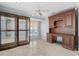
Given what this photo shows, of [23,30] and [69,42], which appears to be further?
[23,30]

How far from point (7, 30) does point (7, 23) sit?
16.5 inches

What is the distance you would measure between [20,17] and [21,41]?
156 centimetres

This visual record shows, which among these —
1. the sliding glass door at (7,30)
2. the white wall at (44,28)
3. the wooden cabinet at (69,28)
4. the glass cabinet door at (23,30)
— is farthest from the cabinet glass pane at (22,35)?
the white wall at (44,28)

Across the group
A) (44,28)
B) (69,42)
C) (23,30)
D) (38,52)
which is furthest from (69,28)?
(44,28)

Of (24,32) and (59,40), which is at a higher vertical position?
(24,32)

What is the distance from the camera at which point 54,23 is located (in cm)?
646

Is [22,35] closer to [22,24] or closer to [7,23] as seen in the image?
[22,24]

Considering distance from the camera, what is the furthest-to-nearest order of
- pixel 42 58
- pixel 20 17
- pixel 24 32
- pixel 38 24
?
pixel 38 24
pixel 24 32
pixel 20 17
pixel 42 58

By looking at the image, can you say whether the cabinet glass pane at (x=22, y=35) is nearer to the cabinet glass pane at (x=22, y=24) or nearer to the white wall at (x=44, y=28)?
the cabinet glass pane at (x=22, y=24)

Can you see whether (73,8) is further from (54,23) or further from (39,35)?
(39,35)

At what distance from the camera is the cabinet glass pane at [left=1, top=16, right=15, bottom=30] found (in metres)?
4.54

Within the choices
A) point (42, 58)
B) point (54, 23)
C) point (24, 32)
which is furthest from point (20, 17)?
point (42, 58)

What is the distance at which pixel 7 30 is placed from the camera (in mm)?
4750

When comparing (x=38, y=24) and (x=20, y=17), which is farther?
(x=38, y=24)
